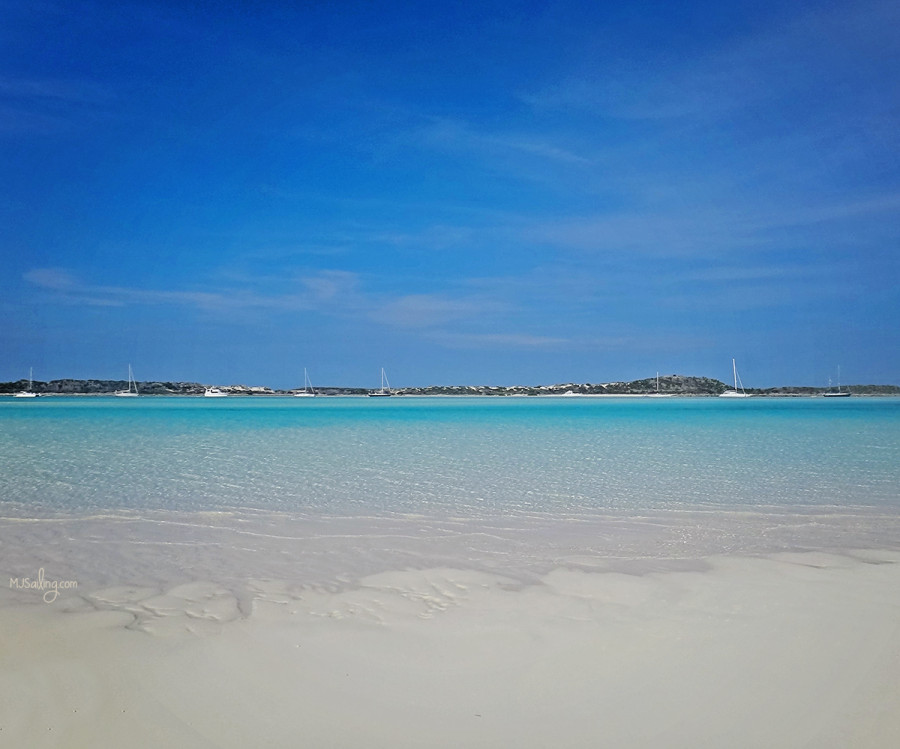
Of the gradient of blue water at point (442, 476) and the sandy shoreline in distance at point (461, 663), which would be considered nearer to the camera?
the sandy shoreline in distance at point (461, 663)

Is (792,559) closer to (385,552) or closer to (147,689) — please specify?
(385,552)

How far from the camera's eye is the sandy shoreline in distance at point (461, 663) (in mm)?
2779

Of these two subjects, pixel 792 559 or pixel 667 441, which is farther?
pixel 667 441

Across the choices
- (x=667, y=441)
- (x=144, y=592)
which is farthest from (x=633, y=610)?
(x=667, y=441)

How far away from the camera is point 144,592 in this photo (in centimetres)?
481

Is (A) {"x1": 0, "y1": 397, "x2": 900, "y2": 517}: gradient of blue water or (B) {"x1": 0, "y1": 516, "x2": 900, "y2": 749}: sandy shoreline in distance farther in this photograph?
(A) {"x1": 0, "y1": 397, "x2": 900, "y2": 517}: gradient of blue water

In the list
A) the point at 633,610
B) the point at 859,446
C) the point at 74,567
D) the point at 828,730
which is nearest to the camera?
the point at 828,730

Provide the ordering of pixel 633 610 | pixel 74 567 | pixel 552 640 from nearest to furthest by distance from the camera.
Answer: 1. pixel 552 640
2. pixel 633 610
3. pixel 74 567

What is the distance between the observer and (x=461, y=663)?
11.3 ft

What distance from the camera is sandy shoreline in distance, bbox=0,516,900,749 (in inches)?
109

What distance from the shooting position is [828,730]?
2.76 metres

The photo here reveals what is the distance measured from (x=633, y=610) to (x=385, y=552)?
269 centimetres

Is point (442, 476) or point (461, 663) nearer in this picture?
point (461, 663)

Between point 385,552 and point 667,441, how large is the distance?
15105 millimetres
